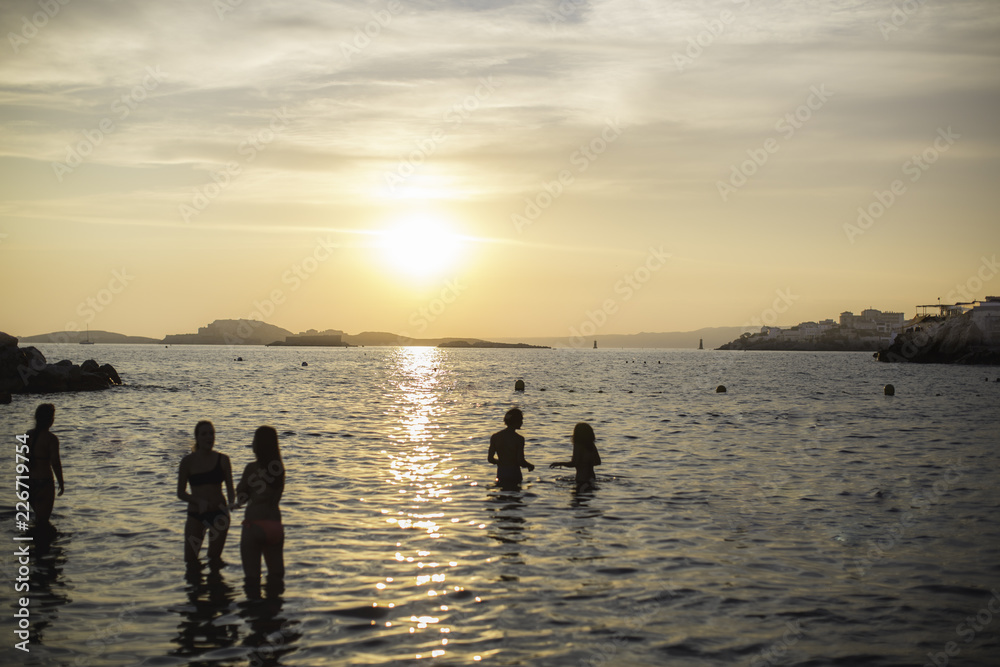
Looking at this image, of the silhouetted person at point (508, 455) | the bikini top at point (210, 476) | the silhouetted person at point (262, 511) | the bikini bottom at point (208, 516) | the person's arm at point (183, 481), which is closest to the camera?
the silhouetted person at point (262, 511)

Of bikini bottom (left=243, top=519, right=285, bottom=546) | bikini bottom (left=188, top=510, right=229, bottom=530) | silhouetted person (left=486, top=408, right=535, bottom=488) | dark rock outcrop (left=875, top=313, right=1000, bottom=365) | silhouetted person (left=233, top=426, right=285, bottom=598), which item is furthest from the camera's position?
dark rock outcrop (left=875, top=313, right=1000, bottom=365)

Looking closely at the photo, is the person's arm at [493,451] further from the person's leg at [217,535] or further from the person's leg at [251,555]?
the person's leg at [251,555]

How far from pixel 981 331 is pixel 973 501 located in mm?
132950

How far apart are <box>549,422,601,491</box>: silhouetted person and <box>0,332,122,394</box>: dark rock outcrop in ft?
151

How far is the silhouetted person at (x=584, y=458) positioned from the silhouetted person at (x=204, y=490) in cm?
887

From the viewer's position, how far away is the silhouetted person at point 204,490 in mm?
10578

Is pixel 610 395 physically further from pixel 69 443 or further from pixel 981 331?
pixel 981 331

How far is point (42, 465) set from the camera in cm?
1353

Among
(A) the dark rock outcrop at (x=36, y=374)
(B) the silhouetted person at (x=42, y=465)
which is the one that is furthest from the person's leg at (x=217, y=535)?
(A) the dark rock outcrop at (x=36, y=374)

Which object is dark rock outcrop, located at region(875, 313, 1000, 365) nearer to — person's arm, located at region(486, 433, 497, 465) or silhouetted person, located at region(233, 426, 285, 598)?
person's arm, located at region(486, 433, 497, 465)

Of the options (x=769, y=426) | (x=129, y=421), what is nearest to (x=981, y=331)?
(x=769, y=426)

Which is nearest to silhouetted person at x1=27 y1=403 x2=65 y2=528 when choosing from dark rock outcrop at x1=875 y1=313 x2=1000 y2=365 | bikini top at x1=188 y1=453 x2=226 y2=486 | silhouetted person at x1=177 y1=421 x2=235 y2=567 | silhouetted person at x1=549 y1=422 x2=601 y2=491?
silhouetted person at x1=177 y1=421 x2=235 y2=567

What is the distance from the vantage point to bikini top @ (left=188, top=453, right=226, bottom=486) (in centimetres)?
1070

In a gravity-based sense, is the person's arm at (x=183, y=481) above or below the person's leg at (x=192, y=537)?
above
